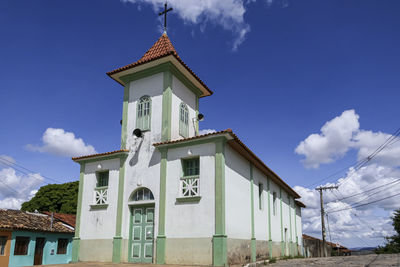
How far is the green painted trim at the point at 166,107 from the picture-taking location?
49.5 ft

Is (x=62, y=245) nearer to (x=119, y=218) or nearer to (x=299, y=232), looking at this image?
(x=119, y=218)

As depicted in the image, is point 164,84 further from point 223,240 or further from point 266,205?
point 266,205

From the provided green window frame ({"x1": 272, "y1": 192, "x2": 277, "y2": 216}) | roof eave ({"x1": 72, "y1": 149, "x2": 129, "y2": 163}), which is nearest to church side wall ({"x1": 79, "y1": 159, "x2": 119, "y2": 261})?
roof eave ({"x1": 72, "y1": 149, "x2": 129, "y2": 163})

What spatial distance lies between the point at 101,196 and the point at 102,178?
1.13 metres

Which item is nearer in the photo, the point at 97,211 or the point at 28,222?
the point at 97,211

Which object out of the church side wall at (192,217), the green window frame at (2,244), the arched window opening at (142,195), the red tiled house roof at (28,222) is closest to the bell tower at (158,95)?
the church side wall at (192,217)

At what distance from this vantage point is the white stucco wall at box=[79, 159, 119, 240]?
50.1ft

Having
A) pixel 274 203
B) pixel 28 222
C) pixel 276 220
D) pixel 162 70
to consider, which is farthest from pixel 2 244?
pixel 274 203

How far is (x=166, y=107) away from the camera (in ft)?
50.8

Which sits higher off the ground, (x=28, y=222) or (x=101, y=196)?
(x=101, y=196)

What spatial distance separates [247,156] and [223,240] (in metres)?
4.70

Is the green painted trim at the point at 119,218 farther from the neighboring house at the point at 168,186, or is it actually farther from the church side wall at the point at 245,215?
the church side wall at the point at 245,215

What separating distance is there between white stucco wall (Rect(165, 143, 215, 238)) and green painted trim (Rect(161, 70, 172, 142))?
120cm

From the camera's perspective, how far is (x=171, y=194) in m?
13.9
